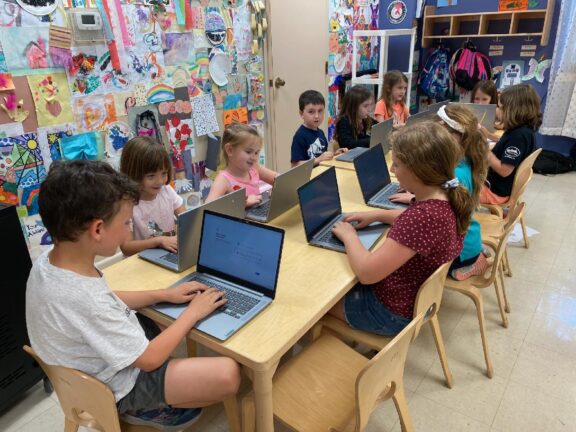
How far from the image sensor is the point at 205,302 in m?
1.20

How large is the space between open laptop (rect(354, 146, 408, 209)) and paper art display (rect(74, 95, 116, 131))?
161cm

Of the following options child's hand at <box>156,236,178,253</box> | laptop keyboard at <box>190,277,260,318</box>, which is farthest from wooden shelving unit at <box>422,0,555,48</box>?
laptop keyboard at <box>190,277,260,318</box>

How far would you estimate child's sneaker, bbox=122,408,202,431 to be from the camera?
1.15 m

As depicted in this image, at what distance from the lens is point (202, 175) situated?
3.34 m

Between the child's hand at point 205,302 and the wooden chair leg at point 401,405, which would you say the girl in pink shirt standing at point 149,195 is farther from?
the wooden chair leg at point 401,405

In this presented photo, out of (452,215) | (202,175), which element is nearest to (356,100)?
(202,175)

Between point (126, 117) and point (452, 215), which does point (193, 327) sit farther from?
point (126, 117)

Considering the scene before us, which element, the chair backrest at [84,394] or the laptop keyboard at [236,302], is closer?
the chair backrest at [84,394]

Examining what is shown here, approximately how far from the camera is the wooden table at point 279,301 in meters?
1.08

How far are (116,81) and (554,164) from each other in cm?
427

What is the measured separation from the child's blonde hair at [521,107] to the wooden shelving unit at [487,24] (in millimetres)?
2412

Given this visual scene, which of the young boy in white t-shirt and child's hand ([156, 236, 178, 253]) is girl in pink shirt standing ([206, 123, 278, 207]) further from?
the young boy in white t-shirt

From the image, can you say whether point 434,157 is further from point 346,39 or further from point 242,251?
point 346,39

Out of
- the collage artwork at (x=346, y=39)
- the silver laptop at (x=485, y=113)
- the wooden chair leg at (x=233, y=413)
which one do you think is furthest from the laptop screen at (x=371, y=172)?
the collage artwork at (x=346, y=39)
